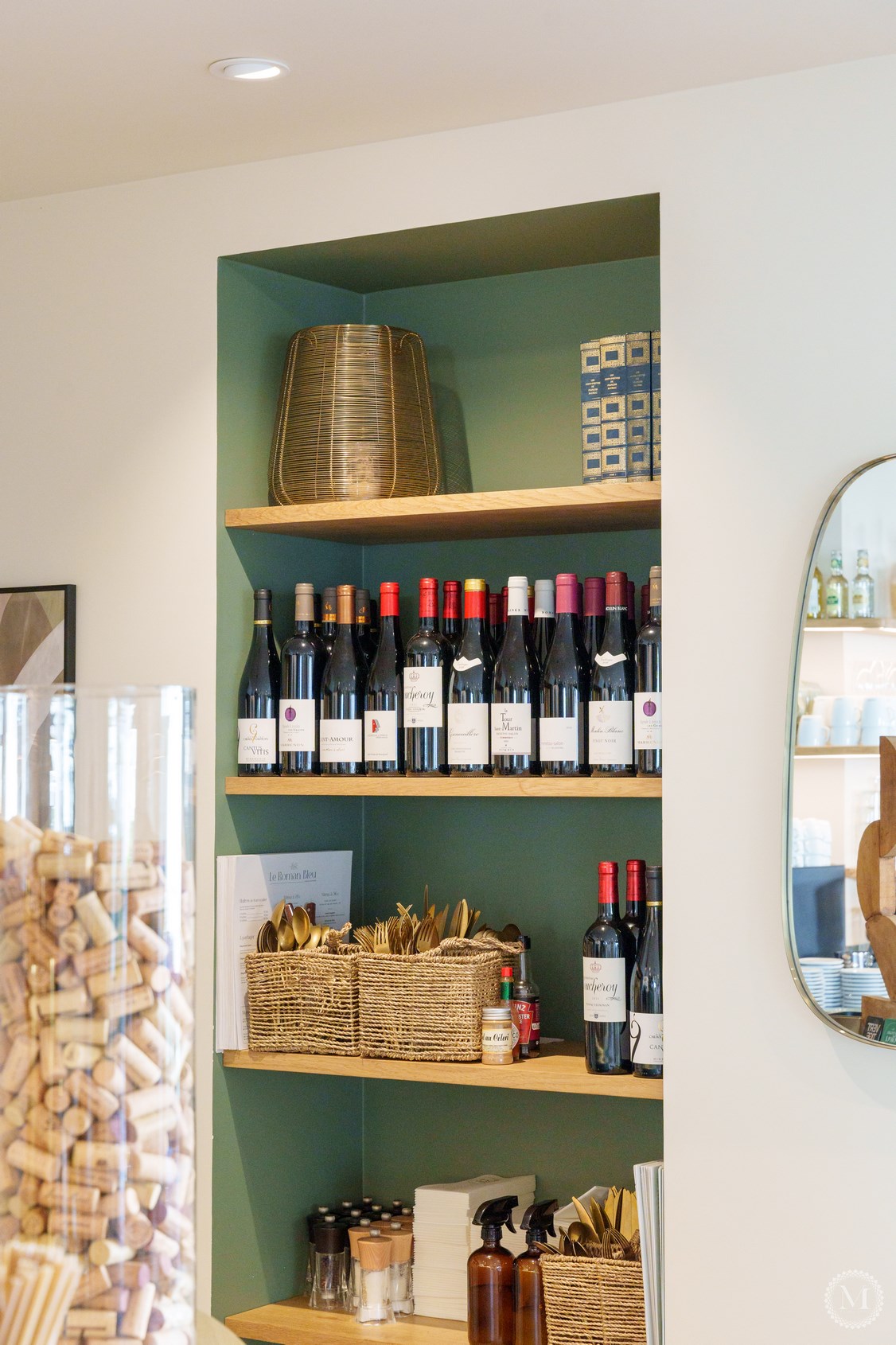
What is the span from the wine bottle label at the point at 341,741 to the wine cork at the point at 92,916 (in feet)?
5.47

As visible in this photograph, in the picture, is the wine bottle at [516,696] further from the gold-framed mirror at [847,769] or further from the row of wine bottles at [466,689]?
the gold-framed mirror at [847,769]

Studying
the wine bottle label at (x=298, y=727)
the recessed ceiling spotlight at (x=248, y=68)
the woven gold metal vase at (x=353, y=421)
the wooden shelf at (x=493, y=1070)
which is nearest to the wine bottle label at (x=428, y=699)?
the wine bottle label at (x=298, y=727)

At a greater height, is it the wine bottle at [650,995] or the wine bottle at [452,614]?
the wine bottle at [452,614]

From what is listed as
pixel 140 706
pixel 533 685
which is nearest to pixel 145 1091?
pixel 140 706

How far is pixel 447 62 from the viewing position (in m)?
2.25

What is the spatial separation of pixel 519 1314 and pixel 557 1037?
0.51 m

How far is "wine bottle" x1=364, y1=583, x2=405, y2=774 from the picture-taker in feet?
8.77

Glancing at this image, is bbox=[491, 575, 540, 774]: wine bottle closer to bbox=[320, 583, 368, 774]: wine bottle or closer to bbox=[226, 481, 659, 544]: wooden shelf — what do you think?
bbox=[226, 481, 659, 544]: wooden shelf

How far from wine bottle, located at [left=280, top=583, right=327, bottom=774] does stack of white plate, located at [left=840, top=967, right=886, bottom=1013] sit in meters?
1.05

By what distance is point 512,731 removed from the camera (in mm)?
2545

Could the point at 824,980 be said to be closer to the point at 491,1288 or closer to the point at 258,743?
the point at 491,1288

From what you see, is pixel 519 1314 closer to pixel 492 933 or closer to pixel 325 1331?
pixel 325 1331

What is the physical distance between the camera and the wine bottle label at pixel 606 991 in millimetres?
2445

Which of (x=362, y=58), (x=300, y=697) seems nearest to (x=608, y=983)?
(x=300, y=697)
